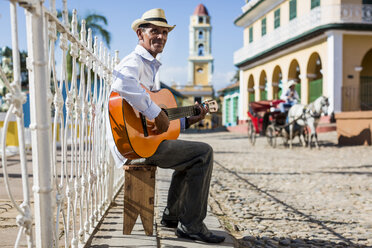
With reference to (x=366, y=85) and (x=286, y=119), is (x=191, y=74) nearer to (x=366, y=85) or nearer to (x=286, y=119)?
(x=366, y=85)

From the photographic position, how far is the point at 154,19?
9.48 feet

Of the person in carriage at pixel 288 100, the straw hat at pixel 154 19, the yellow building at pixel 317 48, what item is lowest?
the person in carriage at pixel 288 100

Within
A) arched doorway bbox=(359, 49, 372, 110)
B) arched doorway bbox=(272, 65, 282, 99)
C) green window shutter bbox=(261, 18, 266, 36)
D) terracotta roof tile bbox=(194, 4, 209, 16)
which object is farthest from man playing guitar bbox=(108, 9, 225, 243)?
terracotta roof tile bbox=(194, 4, 209, 16)

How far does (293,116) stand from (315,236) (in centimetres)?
961

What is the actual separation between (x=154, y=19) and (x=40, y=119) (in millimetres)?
1509

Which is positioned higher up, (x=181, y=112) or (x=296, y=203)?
(x=181, y=112)

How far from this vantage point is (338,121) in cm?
1345

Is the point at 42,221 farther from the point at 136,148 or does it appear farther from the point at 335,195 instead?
the point at 335,195

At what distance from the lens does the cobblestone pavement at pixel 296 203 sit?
3.24 meters

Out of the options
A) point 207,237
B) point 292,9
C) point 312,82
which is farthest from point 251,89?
point 207,237

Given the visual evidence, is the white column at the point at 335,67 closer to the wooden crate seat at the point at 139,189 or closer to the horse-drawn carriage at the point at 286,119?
the horse-drawn carriage at the point at 286,119

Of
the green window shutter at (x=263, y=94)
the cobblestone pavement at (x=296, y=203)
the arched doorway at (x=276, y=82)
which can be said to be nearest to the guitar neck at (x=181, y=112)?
the cobblestone pavement at (x=296, y=203)

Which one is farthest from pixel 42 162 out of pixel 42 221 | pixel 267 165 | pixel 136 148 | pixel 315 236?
pixel 267 165

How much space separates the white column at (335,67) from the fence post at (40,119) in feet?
55.7
